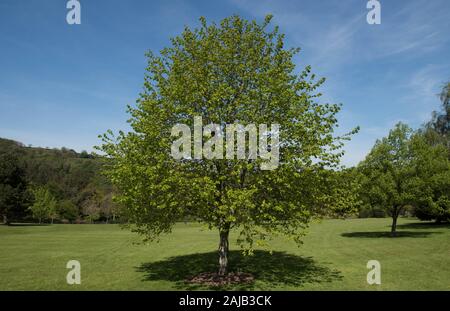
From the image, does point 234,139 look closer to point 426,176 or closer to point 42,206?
point 426,176

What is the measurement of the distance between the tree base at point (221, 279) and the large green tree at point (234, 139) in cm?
69

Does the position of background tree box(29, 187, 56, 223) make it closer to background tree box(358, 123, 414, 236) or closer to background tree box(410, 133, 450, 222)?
background tree box(358, 123, 414, 236)

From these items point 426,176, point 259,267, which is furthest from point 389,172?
point 259,267

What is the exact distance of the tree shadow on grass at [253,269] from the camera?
20828mm

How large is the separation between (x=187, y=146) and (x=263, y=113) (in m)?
4.68

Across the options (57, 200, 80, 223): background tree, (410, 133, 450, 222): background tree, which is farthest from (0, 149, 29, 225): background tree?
(410, 133, 450, 222): background tree

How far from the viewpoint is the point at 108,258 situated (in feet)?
104

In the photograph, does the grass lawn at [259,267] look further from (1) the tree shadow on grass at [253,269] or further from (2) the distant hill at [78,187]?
(2) the distant hill at [78,187]

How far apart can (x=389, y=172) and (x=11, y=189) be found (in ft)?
269

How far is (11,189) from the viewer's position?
83625mm

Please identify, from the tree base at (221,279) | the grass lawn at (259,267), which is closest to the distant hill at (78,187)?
the grass lawn at (259,267)

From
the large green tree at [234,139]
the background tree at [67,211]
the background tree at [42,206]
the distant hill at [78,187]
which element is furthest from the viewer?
the distant hill at [78,187]
